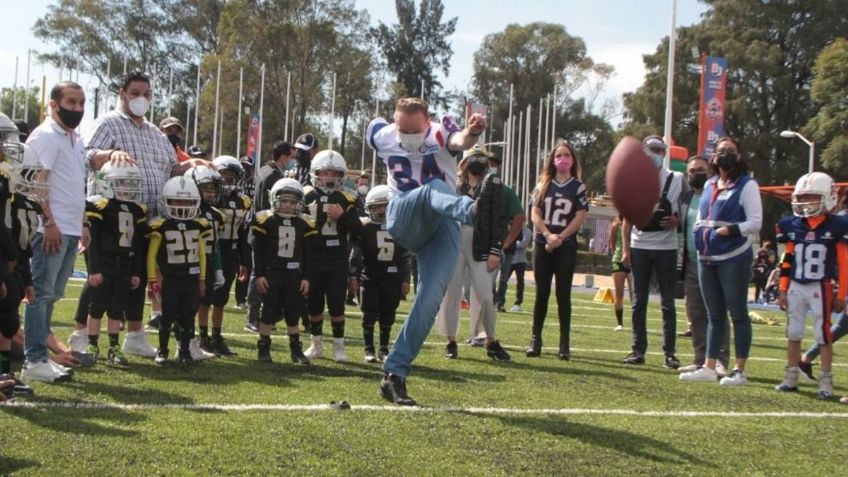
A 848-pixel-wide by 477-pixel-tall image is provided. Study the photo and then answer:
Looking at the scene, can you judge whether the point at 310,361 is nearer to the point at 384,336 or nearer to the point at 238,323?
the point at 384,336

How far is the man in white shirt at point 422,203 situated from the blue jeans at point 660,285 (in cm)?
290

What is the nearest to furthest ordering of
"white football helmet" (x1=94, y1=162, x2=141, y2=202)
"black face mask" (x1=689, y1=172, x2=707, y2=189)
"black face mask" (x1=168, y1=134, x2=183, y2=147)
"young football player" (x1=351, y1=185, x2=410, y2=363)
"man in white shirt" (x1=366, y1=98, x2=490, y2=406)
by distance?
"man in white shirt" (x1=366, y1=98, x2=490, y2=406) < "white football helmet" (x1=94, y1=162, x2=141, y2=202) < "young football player" (x1=351, y1=185, x2=410, y2=363) < "black face mask" (x1=689, y1=172, x2=707, y2=189) < "black face mask" (x1=168, y1=134, x2=183, y2=147)

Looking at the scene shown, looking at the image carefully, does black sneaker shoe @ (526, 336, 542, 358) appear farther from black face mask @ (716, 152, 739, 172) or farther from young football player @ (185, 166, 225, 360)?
young football player @ (185, 166, 225, 360)

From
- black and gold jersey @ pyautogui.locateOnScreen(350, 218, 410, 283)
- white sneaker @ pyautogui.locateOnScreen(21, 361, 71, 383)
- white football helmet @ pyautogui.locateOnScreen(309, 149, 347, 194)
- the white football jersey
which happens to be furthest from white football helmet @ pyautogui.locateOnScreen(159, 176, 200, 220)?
the white football jersey

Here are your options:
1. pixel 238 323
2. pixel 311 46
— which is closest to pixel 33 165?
pixel 238 323

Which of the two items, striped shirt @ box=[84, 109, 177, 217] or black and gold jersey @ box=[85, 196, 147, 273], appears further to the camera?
striped shirt @ box=[84, 109, 177, 217]

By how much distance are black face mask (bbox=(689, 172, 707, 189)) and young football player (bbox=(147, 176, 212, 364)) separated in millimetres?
4556

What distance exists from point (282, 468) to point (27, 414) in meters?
1.76

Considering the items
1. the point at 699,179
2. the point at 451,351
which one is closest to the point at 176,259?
the point at 451,351

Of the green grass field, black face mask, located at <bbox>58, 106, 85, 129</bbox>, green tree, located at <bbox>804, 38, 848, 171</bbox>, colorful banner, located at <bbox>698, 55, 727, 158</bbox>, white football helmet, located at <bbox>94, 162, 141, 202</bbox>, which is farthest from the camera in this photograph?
green tree, located at <bbox>804, 38, 848, 171</bbox>

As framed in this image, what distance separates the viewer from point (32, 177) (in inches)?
234

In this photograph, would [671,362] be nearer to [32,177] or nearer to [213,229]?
[213,229]

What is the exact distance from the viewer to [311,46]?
54531mm

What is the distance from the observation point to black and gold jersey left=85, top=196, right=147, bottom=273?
707 centimetres
